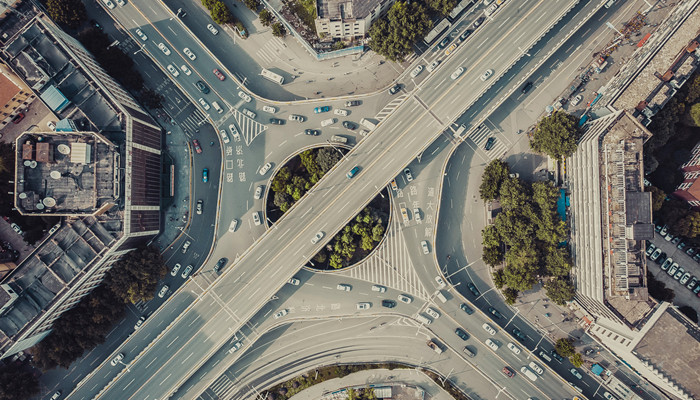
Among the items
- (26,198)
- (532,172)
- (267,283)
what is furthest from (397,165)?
(26,198)

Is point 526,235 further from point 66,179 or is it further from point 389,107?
point 66,179

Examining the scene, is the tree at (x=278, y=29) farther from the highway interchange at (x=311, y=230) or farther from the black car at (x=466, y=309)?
the black car at (x=466, y=309)

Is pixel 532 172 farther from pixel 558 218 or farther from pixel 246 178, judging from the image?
pixel 246 178

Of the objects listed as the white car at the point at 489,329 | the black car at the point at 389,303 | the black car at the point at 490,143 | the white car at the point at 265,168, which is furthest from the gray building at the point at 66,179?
the white car at the point at 489,329

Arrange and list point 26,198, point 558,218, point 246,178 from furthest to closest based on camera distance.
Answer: point 246,178
point 558,218
point 26,198

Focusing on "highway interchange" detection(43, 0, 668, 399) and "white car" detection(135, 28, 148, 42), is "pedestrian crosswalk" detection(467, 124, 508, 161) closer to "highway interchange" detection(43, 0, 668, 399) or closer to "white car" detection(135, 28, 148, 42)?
"highway interchange" detection(43, 0, 668, 399)

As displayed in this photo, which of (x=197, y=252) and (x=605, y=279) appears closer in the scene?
(x=605, y=279)
